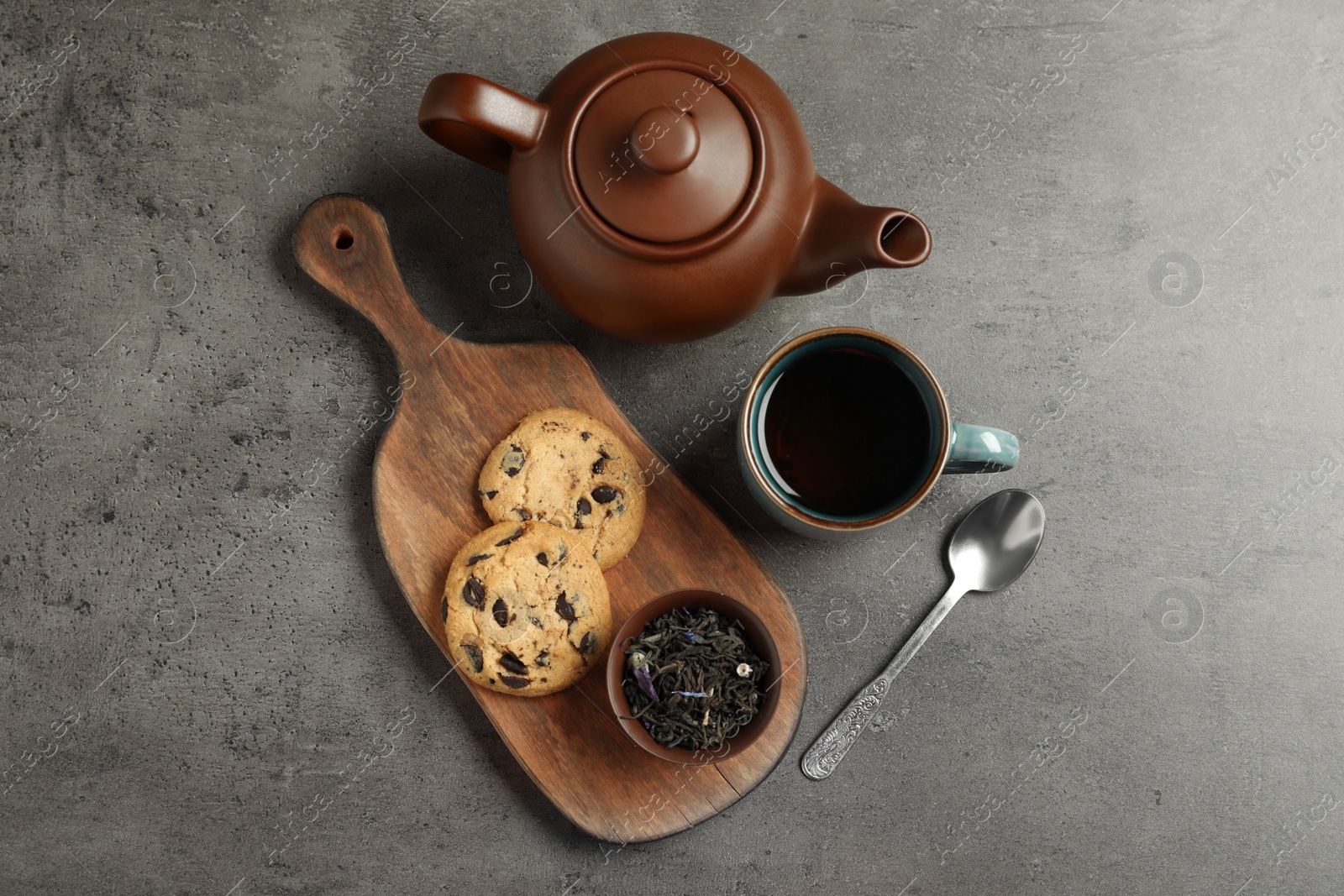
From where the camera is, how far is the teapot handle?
1.14m

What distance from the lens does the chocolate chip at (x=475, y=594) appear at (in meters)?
1.43

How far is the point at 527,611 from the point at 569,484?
23 cm

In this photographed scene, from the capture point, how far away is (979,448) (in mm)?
1296

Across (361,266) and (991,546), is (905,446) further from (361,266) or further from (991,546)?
(361,266)

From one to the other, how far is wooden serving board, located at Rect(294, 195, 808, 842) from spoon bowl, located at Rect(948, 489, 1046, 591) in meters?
0.34

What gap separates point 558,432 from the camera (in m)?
1.49

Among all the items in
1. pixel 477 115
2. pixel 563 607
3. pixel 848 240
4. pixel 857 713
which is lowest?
pixel 857 713

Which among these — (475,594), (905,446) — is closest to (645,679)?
(475,594)

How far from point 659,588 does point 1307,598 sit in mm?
1276

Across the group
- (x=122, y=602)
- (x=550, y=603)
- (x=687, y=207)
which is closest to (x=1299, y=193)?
(x=687, y=207)

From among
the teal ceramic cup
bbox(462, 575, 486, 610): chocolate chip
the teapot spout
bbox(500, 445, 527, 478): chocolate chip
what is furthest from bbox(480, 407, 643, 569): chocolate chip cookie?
the teapot spout

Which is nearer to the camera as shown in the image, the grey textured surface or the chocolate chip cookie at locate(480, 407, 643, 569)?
the chocolate chip cookie at locate(480, 407, 643, 569)

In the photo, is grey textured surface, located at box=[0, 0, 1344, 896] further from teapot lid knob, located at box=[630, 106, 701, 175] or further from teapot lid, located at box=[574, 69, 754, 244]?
teapot lid knob, located at box=[630, 106, 701, 175]

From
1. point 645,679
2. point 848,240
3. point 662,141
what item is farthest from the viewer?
point 645,679
